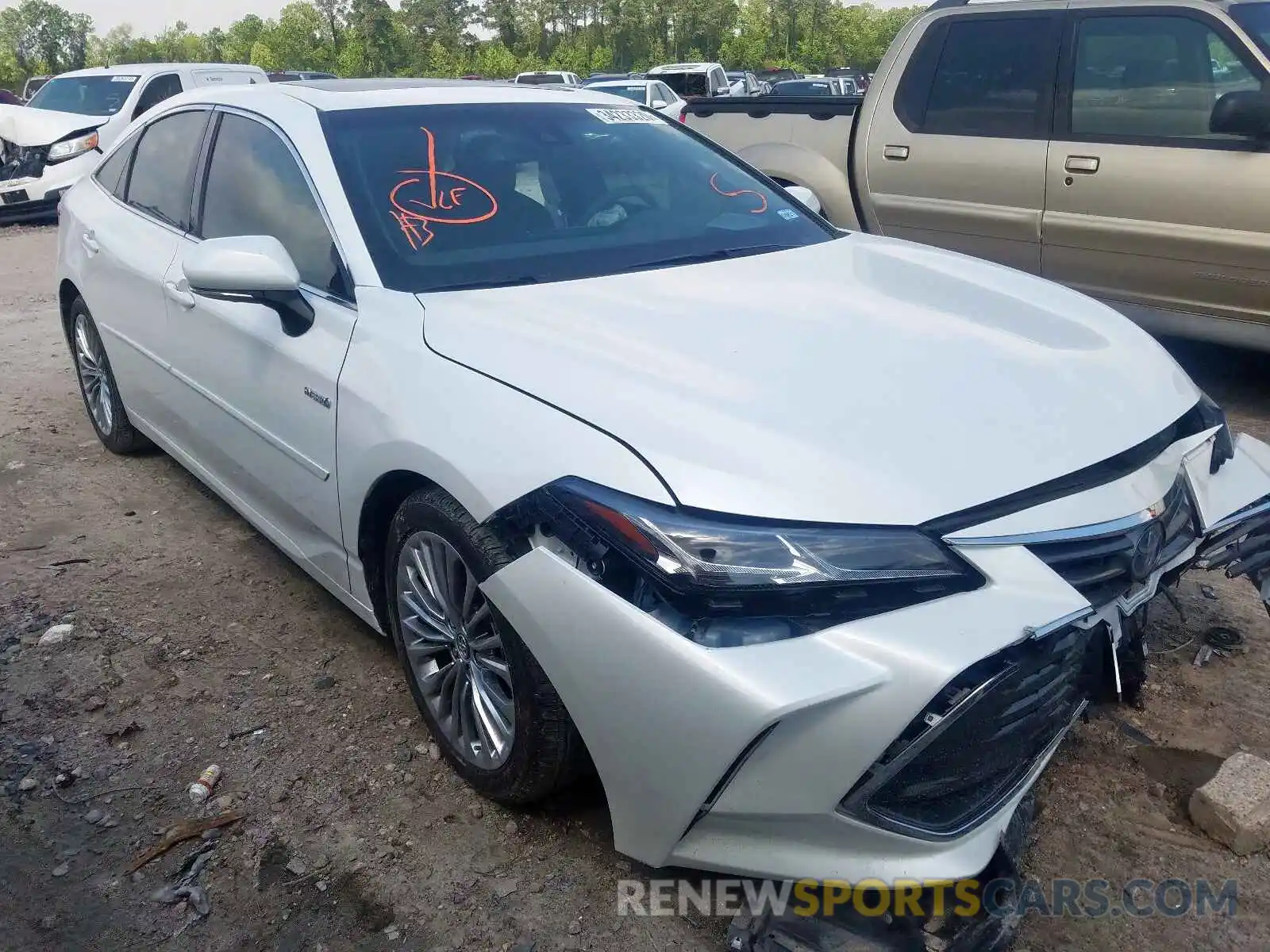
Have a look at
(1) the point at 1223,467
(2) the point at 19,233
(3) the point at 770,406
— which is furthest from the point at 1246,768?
(2) the point at 19,233

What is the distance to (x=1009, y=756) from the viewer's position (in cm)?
207

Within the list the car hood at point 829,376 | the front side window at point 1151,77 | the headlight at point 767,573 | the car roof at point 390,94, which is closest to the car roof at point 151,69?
the car roof at point 390,94

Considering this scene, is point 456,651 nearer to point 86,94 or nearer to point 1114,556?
point 1114,556

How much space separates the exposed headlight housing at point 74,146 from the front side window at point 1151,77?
11.5 meters

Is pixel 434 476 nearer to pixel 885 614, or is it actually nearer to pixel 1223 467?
pixel 885 614

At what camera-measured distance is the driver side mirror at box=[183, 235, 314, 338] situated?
2.83 meters

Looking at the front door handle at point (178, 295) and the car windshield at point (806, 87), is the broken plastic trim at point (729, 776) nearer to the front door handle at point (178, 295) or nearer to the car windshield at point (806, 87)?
the front door handle at point (178, 295)

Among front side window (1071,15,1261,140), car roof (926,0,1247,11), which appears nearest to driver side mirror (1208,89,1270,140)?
front side window (1071,15,1261,140)

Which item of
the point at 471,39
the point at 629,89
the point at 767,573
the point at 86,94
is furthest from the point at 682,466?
the point at 471,39

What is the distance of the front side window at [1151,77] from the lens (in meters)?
5.07

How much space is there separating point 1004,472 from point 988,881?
0.83 meters

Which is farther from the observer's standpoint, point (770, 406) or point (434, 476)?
point (434, 476)

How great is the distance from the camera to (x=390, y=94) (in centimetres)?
342

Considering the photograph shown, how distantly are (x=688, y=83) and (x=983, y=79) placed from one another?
20.9 metres
